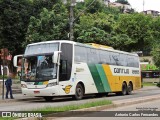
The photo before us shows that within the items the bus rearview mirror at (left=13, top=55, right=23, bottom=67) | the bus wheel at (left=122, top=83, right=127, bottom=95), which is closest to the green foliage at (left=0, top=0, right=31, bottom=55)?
the bus wheel at (left=122, top=83, right=127, bottom=95)

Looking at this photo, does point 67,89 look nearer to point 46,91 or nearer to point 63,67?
point 63,67

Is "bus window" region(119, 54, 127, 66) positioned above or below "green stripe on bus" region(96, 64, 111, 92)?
above

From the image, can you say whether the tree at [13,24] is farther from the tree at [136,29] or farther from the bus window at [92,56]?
the bus window at [92,56]

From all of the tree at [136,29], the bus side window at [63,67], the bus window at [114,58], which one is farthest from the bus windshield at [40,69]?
the tree at [136,29]

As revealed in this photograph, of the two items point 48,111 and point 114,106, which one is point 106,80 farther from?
point 48,111

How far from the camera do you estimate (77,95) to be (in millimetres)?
23125

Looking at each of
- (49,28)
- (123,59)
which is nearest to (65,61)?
(123,59)

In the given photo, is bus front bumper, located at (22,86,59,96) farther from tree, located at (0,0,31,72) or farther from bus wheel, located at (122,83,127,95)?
tree, located at (0,0,31,72)

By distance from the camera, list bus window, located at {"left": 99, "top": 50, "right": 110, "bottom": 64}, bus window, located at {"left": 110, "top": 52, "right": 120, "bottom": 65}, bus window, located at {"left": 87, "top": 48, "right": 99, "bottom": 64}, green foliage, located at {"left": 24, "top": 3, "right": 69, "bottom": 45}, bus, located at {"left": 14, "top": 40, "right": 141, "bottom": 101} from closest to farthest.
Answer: bus, located at {"left": 14, "top": 40, "right": 141, "bottom": 101} → bus window, located at {"left": 87, "top": 48, "right": 99, "bottom": 64} → bus window, located at {"left": 99, "top": 50, "right": 110, "bottom": 64} → bus window, located at {"left": 110, "top": 52, "right": 120, "bottom": 65} → green foliage, located at {"left": 24, "top": 3, "right": 69, "bottom": 45}

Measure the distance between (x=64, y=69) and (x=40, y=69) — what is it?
1386mm

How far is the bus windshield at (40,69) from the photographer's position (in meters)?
21.3

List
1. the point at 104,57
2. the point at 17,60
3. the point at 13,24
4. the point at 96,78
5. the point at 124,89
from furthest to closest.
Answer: the point at 13,24, the point at 124,89, the point at 104,57, the point at 96,78, the point at 17,60

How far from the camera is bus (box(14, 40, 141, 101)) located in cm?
2131

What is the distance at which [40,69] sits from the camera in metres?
21.5
